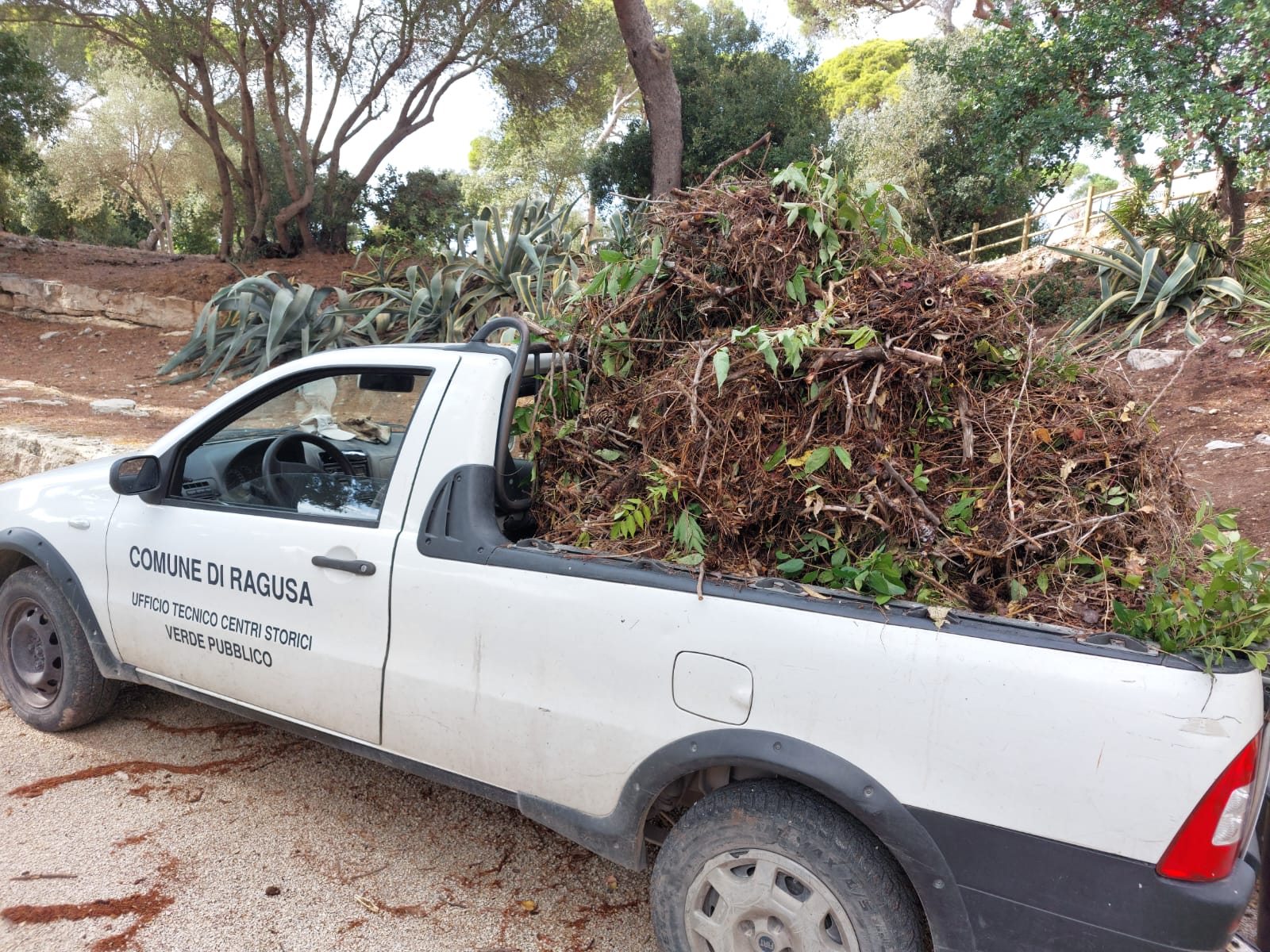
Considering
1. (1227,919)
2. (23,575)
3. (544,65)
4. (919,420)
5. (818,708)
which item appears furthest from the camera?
(544,65)

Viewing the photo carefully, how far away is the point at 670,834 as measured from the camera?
2.27m

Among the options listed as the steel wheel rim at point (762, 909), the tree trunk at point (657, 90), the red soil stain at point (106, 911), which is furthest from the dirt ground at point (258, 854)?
the tree trunk at point (657, 90)

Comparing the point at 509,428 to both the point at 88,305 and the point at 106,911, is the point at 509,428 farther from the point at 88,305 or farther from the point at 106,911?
the point at 88,305

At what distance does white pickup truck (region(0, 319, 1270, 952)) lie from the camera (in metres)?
1.75

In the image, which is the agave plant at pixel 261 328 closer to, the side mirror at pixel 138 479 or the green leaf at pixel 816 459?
the side mirror at pixel 138 479

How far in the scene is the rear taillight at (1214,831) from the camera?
5.56ft

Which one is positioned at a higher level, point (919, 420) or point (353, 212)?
point (353, 212)

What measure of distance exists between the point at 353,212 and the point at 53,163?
63.1 ft

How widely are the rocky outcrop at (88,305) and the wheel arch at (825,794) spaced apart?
12.8 m

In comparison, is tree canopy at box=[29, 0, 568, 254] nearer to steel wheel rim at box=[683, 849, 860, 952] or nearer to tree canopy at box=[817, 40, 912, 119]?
steel wheel rim at box=[683, 849, 860, 952]

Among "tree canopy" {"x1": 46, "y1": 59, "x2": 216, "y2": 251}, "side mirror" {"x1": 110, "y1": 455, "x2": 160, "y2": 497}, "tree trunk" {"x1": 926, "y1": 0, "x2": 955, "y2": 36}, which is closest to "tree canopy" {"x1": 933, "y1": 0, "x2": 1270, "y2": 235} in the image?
"side mirror" {"x1": 110, "y1": 455, "x2": 160, "y2": 497}

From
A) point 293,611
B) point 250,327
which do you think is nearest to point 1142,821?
point 293,611

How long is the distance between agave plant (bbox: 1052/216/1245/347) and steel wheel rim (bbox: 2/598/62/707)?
8.93 meters

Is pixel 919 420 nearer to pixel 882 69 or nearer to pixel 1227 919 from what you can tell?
pixel 1227 919
